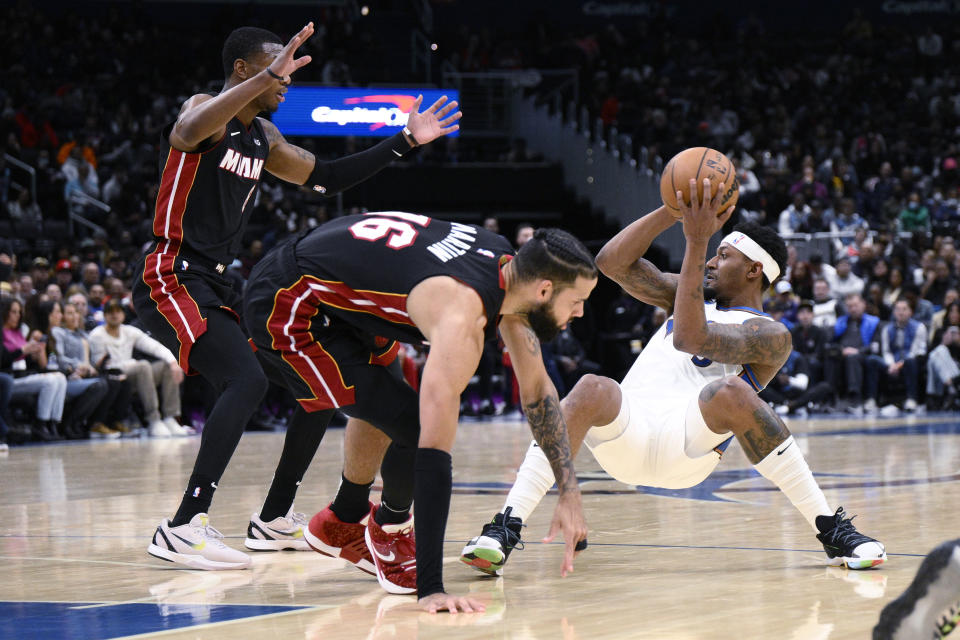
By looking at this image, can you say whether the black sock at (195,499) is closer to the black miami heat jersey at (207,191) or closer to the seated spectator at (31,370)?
the black miami heat jersey at (207,191)

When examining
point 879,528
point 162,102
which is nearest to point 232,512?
point 879,528

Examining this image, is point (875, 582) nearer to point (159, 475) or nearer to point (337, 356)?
point (337, 356)

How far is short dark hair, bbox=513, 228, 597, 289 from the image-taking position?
12.4ft

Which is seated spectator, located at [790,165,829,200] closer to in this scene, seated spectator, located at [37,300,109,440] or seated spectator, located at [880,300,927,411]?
seated spectator, located at [880,300,927,411]

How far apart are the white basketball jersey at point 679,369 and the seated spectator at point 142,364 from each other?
27.7 feet

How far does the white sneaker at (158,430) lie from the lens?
1280 centimetres

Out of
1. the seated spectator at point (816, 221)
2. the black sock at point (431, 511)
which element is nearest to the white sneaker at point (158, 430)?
the black sock at point (431, 511)

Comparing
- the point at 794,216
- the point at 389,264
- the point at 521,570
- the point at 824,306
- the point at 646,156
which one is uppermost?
the point at 389,264

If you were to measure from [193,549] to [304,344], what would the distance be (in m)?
0.97

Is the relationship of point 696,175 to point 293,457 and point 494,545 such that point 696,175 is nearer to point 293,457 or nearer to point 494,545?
point 494,545

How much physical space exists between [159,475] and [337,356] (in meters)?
4.44

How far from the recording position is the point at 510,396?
15.6 metres

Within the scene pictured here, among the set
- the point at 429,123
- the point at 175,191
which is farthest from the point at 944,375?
the point at 175,191

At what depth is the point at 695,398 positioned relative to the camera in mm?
4797
